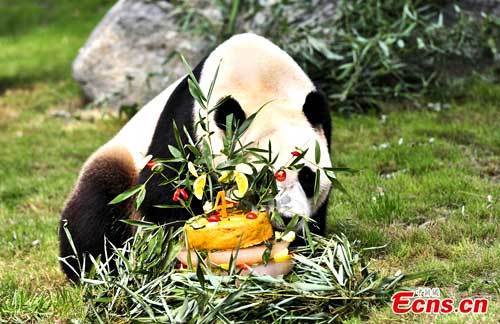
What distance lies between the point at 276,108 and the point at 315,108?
10.2 inches

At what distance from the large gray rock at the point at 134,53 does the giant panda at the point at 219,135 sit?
438 centimetres

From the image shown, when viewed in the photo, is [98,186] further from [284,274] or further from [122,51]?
[122,51]

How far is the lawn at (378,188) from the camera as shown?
16.1 feet

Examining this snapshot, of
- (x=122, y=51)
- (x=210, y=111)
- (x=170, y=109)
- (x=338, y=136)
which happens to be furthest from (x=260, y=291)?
(x=122, y=51)

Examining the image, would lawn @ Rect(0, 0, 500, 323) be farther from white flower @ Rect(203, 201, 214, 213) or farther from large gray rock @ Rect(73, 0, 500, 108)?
white flower @ Rect(203, 201, 214, 213)

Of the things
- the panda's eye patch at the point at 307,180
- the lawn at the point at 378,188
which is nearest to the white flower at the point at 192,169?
the panda's eye patch at the point at 307,180

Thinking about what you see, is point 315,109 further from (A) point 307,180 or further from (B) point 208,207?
(B) point 208,207

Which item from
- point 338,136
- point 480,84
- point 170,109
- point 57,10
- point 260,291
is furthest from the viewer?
point 57,10

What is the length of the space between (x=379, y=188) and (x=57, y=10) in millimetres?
12397

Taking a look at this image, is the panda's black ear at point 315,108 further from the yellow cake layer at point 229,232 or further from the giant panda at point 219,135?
the yellow cake layer at point 229,232

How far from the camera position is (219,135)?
4.64 meters

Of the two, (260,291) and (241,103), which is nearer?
(260,291)

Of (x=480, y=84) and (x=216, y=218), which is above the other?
(x=216, y=218)

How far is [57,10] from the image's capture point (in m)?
17.6
